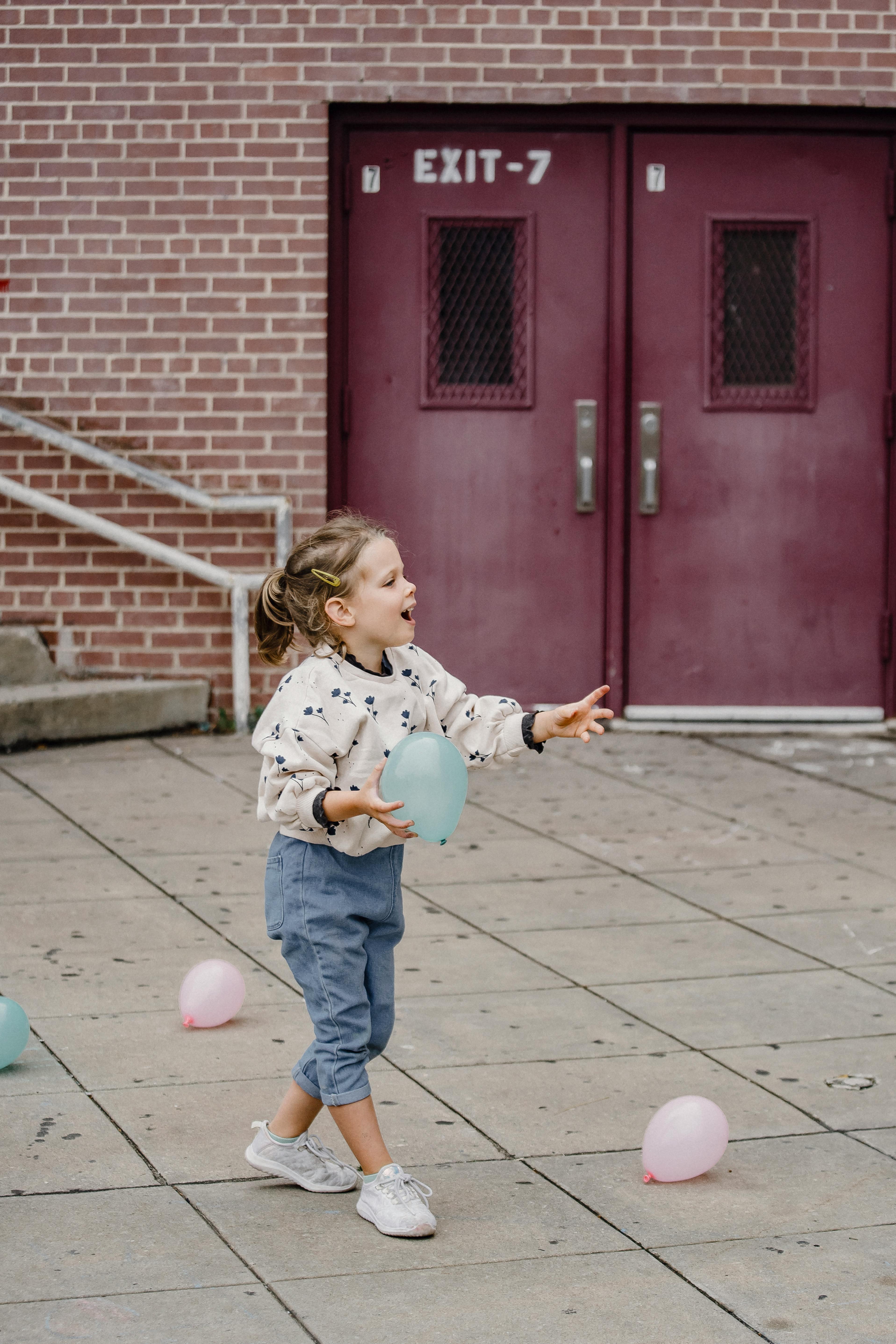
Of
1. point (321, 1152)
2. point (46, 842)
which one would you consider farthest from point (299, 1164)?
point (46, 842)

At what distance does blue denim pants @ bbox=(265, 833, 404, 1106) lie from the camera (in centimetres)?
330

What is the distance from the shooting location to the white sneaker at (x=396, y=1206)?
3.22m

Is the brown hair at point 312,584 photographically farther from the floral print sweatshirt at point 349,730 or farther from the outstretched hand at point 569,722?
the outstretched hand at point 569,722

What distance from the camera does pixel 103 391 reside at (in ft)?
26.8

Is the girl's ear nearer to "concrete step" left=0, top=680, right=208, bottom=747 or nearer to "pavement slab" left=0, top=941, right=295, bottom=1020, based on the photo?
"pavement slab" left=0, top=941, right=295, bottom=1020

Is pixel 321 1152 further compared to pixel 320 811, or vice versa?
pixel 321 1152

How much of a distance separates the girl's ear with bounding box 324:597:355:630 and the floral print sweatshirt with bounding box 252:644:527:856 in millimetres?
78

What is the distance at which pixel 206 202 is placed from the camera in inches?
319

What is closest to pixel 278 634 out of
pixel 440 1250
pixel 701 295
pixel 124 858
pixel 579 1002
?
pixel 440 1250

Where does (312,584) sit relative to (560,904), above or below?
above

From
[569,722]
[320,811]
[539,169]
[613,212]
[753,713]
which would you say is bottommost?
[753,713]

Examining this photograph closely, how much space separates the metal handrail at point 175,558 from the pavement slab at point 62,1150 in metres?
4.30

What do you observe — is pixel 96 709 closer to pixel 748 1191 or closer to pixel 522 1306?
pixel 748 1191

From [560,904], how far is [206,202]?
4112 millimetres
